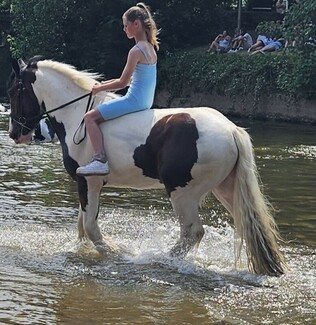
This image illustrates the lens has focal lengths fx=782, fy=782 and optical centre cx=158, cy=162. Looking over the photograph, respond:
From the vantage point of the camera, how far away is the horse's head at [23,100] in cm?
870

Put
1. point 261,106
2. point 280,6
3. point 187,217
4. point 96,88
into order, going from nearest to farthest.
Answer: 1. point 187,217
2. point 96,88
3. point 261,106
4. point 280,6

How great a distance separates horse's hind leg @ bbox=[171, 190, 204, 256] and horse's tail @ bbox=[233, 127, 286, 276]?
40cm

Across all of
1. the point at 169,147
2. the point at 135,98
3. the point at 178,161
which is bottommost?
the point at 178,161

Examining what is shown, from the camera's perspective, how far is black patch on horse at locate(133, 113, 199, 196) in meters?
7.43

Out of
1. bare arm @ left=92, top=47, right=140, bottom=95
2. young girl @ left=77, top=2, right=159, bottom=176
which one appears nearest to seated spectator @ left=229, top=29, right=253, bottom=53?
bare arm @ left=92, top=47, right=140, bottom=95

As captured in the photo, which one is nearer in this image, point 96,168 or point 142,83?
point 96,168

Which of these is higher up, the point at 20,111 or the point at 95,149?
the point at 20,111

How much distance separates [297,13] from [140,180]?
20845mm

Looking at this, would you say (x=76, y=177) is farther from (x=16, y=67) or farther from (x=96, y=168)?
(x=16, y=67)

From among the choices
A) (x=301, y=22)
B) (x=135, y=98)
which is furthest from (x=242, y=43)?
(x=135, y=98)

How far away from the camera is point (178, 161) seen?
24.5 feet

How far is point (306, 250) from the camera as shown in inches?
336

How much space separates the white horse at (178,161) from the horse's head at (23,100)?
0.26 meters

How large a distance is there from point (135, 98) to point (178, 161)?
0.88 m
